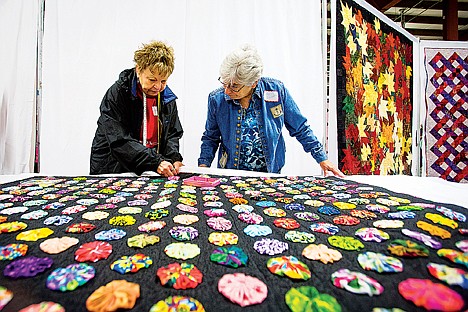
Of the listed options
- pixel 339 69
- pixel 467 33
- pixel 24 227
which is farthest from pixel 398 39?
pixel 467 33

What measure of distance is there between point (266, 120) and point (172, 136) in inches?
21.7

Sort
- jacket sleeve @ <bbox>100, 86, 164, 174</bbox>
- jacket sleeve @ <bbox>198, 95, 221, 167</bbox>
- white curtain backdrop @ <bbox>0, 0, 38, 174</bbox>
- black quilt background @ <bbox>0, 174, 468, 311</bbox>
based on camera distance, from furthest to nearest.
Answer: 1. white curtain backdrop @ <bbox>0, 0, 38, 174</bbox>
2. jacket sleeve @ <bbox>198, 95, 221, 167</bbox>
3. jacket sleeve @ <bbox>100, 86, 164, 174</bbox>
4. black quilt background @ <bbox>0, 174, 468, 311</bbox>

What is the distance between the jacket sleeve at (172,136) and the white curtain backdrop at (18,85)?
103cm

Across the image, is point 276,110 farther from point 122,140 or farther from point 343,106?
point 122,140

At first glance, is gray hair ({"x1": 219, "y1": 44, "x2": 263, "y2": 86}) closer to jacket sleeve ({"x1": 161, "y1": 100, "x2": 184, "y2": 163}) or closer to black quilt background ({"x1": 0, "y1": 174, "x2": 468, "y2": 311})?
jacket sleeve ({"x1": 161, "y1": 100, "x2": 184, "y2": 163})

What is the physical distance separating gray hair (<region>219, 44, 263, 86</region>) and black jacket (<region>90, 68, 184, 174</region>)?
0.37m

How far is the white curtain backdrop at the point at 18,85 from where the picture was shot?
83.7 inches

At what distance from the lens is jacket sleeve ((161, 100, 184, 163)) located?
178 centimetres

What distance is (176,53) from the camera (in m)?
2.33

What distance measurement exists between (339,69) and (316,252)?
1961 millimetres

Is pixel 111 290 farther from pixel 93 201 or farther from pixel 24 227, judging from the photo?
pixel 93 201

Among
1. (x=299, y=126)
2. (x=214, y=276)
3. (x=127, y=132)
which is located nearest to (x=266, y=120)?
(x=299, y=126)

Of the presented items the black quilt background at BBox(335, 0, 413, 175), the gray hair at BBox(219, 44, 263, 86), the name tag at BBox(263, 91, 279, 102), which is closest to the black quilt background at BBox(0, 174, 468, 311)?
the gray hair at BBox(219, 44, 263, 86)

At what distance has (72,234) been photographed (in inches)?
24.6
